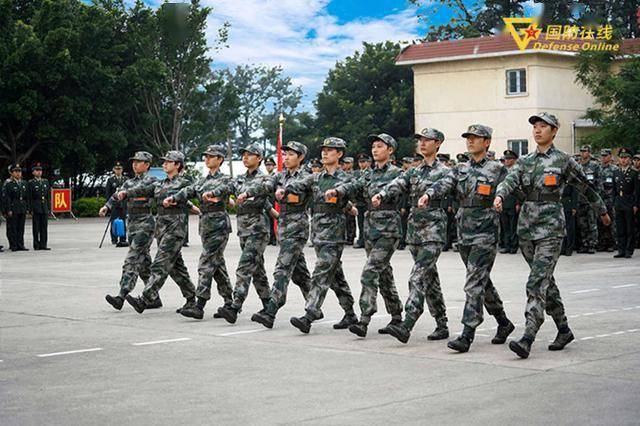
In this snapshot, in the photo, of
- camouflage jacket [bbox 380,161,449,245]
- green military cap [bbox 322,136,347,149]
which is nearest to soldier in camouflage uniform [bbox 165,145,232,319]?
green military cap [bbox 322,136,347,149]

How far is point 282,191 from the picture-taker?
1173cm

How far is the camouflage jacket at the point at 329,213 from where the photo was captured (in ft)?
37.4

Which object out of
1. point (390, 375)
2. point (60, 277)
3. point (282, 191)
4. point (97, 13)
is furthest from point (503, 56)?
point (390, 375)

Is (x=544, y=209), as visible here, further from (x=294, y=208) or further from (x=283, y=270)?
(x=283, y=270)

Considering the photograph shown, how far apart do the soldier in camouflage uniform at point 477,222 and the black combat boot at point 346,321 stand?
1.83 m

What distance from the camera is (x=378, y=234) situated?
10977 millimetres

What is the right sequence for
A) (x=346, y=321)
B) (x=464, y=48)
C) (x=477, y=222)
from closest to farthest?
1. (x=477, y=222)
2. (x=346, y=321)
3. (x=464, y=48)

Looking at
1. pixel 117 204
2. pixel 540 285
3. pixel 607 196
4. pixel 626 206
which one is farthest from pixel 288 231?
pixel 117 204

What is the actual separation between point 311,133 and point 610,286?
164 feet

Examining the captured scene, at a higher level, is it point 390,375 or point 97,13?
point 97,13

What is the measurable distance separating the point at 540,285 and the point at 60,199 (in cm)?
3303

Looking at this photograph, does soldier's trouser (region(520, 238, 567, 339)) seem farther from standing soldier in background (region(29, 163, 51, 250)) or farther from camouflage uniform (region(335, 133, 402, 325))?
standing soldier in background (region(29, 163, 51, 250))

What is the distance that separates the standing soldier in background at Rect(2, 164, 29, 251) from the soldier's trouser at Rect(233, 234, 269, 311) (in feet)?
48.7

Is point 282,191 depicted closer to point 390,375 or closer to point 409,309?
point 409,309
